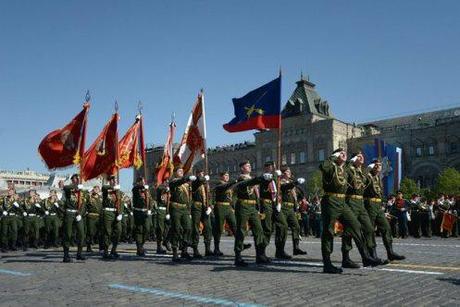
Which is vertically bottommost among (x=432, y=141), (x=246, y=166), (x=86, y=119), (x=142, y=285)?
(x=142, y=285)

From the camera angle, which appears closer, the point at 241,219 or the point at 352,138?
the point at 241,219

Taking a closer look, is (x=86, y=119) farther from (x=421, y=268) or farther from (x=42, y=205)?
(x=421, y=268)

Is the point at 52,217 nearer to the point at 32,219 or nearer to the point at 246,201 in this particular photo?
the point at 32,219

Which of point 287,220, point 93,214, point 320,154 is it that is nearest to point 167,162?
point 93,214

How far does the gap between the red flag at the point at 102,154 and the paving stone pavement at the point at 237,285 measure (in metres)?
4.12

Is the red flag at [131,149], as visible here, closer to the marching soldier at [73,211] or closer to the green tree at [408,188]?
the marching soldier at [73,211]

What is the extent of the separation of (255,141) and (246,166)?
78.8m

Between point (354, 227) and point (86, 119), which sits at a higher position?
point (86, 119)

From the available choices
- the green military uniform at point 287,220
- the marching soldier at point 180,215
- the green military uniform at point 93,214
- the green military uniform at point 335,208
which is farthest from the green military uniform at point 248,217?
the green military uniform at point 93,214

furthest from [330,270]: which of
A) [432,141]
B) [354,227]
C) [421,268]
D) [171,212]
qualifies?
[432,141]

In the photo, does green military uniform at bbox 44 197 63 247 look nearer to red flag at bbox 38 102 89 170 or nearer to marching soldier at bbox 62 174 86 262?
red flag at bbox 38 102 89 170

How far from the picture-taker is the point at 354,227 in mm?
8883

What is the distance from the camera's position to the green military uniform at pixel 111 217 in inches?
533

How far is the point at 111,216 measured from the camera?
45.2ft
